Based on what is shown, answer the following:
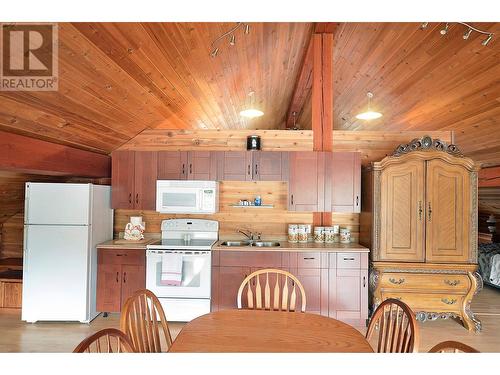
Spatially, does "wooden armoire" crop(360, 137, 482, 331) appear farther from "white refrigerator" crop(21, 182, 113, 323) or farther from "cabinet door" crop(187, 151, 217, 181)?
"white refrigerator" crop(21, 182, 113, 323)

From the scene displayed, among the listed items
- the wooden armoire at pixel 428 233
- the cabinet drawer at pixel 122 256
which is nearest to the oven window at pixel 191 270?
the cabinet drawer at pixel 122 256

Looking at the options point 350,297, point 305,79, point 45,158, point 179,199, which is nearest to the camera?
point 45,158

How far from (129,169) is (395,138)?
340 cm

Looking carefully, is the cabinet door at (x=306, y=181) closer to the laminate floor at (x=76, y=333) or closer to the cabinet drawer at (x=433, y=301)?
the cabinet drawer at (x=433, y=301)

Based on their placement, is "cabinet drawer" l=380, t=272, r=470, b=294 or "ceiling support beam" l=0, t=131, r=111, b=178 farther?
"cabinet drawer" l=380, t=272, r=470, b=294

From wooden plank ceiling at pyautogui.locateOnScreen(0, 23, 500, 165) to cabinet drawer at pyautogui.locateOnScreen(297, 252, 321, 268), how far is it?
234 cm

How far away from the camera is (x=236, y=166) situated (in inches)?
151

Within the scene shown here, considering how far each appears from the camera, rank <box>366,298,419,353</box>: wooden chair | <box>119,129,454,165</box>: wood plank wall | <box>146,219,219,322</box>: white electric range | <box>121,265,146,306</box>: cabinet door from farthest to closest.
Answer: <box>119,129,454,165</box>: wood plank wall → <box>121,265,146,306</box>: cabinet door → <box>146,219,219,322</box>: white electric range → <box>366,298,419,353</box>: wooden chair

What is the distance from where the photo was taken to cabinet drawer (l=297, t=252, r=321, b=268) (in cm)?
349

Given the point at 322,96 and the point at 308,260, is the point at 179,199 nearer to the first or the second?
the point at 308,260

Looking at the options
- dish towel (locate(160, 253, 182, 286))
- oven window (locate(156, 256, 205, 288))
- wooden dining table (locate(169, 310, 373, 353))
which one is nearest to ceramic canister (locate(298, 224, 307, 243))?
oven window (locate(156, 256, 205, 288))

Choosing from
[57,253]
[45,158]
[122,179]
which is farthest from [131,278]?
[45,158]

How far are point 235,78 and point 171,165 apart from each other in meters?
1.41
